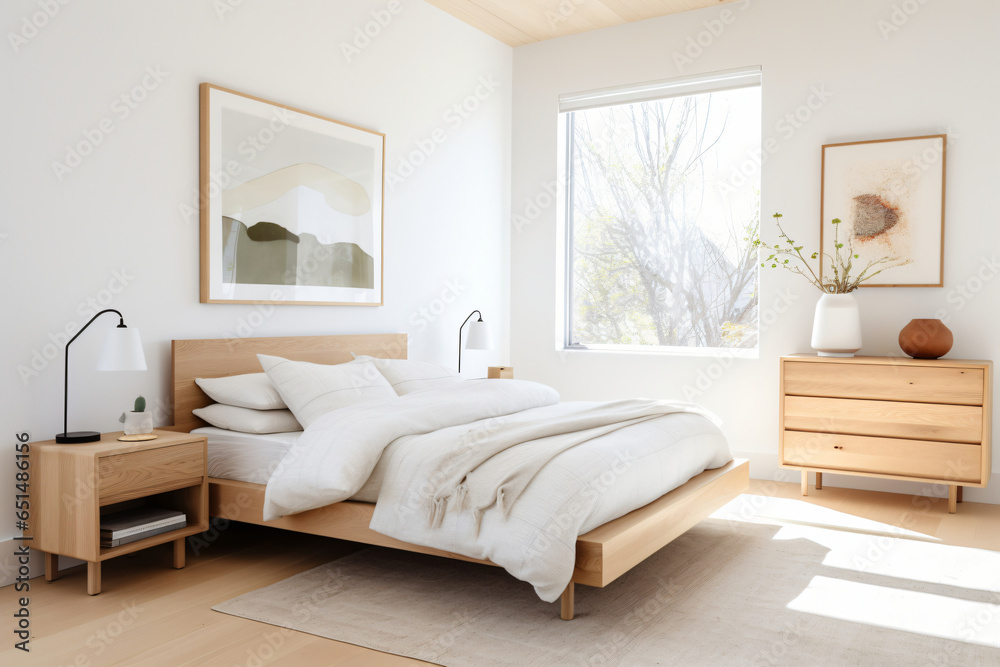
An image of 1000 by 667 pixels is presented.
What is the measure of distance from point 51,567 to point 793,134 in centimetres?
442

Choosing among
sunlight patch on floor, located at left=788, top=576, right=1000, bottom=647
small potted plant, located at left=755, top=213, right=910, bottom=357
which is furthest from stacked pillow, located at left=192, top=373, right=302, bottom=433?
small potted plant, located at left=755, top=213, right=910, bottom=357

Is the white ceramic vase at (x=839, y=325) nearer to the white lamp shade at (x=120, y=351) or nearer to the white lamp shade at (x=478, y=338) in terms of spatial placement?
the white lamp shade at (x=478, y=338)

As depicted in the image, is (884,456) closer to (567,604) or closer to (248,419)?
(567,604)

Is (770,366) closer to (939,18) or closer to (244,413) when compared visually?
(939,18)

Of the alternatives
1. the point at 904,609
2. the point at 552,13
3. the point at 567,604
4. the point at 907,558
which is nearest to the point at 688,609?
the point at 567,604

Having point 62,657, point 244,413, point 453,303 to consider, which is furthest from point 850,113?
point 62,657

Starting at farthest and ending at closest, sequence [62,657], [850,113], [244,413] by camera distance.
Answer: [850,113] < [244,413] < [62,657]

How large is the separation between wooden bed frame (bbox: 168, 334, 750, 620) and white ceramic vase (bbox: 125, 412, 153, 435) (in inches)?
14.7

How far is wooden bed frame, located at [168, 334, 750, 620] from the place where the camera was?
2451 millimetres

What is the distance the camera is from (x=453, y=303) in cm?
520

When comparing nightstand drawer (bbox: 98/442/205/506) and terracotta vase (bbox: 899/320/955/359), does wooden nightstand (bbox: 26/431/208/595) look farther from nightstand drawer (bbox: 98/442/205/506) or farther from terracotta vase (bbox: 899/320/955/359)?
terracotta vase (bbox: 899/320/955/359)

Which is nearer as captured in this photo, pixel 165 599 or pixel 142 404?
pixel 165 599

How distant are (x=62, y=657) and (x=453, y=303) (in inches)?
131

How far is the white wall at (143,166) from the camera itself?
282 centimetres
